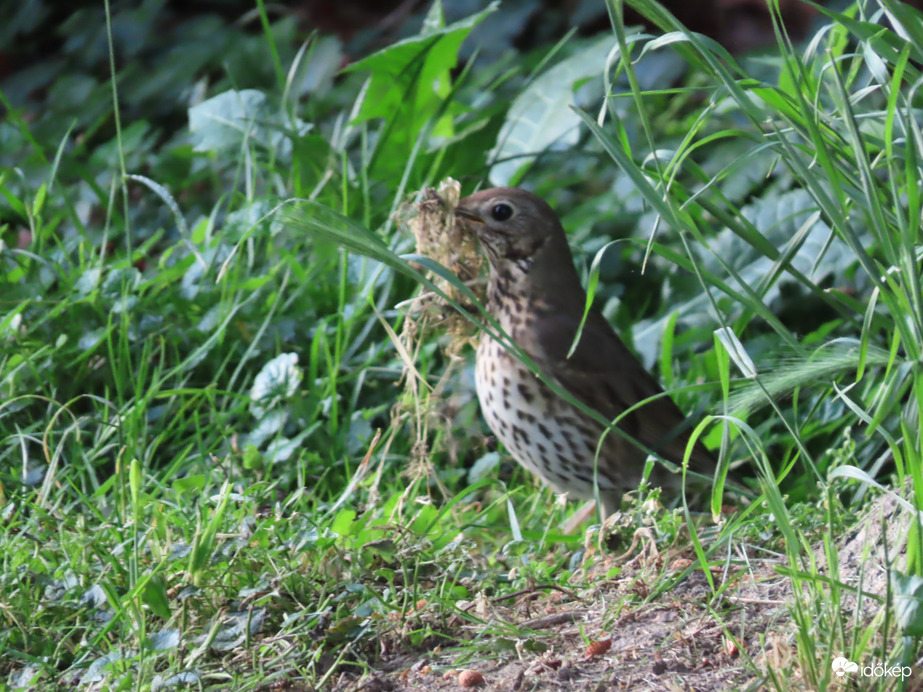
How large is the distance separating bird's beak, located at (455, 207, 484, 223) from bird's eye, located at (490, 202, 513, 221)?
36 mm

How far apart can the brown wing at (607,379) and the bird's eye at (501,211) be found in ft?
0.84

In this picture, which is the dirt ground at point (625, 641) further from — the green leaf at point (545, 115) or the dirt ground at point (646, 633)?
the green leaf at point (545, 115)

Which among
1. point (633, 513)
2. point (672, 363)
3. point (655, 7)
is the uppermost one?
point (655, 7)

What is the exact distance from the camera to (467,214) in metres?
2.99

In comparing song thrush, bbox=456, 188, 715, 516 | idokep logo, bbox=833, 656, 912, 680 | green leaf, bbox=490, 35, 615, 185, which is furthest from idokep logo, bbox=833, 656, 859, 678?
green leaf, bbox=490, 35, 615, 185

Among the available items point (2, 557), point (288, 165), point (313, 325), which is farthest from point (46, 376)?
point (288, 165)

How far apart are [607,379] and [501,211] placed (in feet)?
1.64

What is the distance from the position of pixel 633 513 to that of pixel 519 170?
74.5 inches

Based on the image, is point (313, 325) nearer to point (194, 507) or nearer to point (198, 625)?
point (194, 507)

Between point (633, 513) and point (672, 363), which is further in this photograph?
point (672, 363)

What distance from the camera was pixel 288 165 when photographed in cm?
393

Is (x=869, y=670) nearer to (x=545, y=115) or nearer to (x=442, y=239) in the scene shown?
(x=442, y=239)

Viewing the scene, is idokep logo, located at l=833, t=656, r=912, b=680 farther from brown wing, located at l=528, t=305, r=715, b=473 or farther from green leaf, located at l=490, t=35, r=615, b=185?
green leaf, located at l=490, t=35, r=615, b=185

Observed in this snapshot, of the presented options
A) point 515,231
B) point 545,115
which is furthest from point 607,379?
point 545,115
